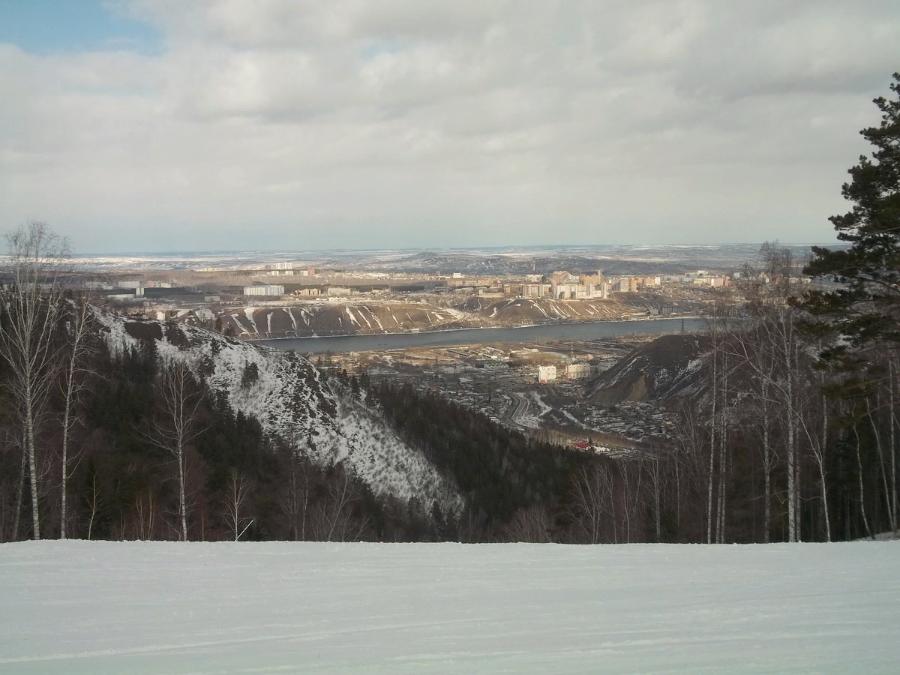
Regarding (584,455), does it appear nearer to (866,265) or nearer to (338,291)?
(866,265)

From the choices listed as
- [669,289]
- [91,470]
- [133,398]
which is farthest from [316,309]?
[91,470]

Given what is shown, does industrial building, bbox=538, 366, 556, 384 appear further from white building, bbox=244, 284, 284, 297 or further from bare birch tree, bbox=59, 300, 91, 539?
white building, bbox=244, 284, 284, 297

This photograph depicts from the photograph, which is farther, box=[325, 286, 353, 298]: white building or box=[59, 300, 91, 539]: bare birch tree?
box=[325, 286, 353, 298]: white building

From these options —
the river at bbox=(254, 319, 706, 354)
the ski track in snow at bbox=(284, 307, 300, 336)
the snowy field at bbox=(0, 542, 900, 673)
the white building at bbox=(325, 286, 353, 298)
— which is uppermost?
the white building at bbox=(325, 286, 353, 298)

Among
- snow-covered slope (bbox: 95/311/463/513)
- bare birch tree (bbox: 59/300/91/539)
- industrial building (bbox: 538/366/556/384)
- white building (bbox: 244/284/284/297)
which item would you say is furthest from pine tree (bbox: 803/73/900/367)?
white building (bbox: 244/284/284/297)

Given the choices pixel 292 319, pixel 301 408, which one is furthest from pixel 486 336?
pixel 301 408

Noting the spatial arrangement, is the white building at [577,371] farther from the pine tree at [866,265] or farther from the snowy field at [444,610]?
the snowy field at [444,610]
